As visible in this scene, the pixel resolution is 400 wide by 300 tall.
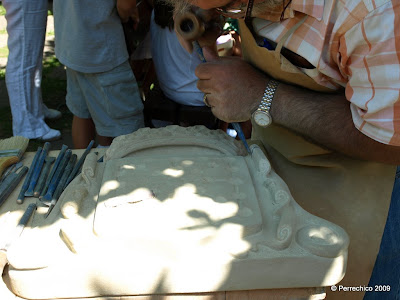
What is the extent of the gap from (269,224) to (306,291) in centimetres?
20

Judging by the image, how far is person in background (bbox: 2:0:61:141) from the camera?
2.78 m

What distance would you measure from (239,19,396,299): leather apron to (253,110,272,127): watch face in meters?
0.13

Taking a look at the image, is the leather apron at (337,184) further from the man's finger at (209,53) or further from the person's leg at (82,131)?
the person's leg at (82,131)

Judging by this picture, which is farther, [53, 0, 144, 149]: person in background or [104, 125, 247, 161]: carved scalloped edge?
[53, 0, 144, 149]: person in background

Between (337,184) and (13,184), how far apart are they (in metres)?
1.07

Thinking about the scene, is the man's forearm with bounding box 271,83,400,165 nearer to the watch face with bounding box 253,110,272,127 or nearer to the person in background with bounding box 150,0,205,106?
the watch face with bounding box 253,110,272,127

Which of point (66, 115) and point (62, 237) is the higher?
point (62, 237)

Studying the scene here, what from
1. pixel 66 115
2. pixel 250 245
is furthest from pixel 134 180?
pixel 66 115

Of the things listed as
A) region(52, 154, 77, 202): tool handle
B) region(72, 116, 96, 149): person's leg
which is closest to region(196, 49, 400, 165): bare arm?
region(52, 154, 77, 202): tool handle

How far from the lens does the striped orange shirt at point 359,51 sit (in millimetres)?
979

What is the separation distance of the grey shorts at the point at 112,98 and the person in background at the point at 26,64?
1.88 ft

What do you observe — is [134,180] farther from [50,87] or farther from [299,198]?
[50,87]

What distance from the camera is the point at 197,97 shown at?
246 centimetres

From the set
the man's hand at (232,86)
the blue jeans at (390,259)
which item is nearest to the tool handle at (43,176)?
the man's hand at (232,86)
